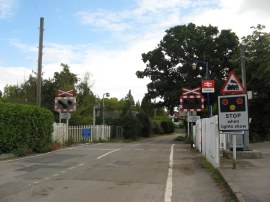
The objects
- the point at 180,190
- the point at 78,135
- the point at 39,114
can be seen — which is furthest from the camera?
the point at 78,135

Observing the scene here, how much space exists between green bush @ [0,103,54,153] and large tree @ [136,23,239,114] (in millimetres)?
30795

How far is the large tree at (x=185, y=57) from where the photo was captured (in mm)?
53625

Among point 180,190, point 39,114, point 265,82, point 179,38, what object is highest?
point 179,38

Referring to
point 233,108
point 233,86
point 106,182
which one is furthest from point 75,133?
point 106,182

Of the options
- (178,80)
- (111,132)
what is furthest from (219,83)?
(111,132)

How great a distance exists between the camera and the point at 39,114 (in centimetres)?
2223

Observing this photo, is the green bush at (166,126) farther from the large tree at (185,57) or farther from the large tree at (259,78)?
the large tree at (259,78)

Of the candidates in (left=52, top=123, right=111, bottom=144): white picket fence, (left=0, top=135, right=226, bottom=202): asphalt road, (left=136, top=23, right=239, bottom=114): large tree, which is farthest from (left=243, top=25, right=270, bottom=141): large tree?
(left=0, top=135, right=226, bottom=202): asphalt road

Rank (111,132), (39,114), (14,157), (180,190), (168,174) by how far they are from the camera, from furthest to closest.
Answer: (111,132) → (39,114) → (14,157) → (168,174) → (180,190)

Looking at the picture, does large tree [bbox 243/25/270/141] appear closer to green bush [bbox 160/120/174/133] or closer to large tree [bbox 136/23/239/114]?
large tree [bbox 136/23/239/114]

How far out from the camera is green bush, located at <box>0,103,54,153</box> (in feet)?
63.2

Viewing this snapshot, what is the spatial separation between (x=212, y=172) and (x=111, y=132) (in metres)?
35.0

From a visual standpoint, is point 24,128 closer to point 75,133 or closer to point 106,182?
point 106,182

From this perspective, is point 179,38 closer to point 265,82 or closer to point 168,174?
point 265,82
